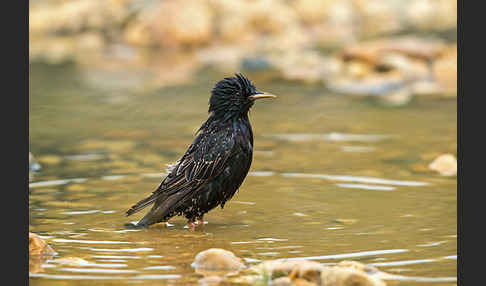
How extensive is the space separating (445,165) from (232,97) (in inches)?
156

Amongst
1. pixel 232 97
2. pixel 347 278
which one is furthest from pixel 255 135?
pixel 347 278

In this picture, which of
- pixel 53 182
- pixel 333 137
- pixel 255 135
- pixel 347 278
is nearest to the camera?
pixel 347 278

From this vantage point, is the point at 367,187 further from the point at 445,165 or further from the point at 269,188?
the point at 445,165

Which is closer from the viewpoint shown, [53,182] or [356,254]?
[356,254]

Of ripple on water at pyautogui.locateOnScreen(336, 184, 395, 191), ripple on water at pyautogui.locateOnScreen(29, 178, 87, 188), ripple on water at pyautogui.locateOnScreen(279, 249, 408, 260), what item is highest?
ripple on water at pyautogui.locateOnScreen(29, 178, 87, 188)

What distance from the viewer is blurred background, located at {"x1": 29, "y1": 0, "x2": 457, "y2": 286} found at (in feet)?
27.7

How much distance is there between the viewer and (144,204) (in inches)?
368

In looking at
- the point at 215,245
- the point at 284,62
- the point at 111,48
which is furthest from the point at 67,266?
the point at 111,48

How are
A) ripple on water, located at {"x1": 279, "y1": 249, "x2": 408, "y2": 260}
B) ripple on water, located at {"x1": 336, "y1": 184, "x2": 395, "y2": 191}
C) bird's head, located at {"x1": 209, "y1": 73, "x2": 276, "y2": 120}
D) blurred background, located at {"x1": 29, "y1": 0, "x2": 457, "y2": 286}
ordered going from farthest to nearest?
ripple on water, located at {"x1": 336, "y1": 184, "x2": 395, "y2": 191}, bird's head, located at {"x1": 209, "y1": 73, "x2": 276, "y2": 120}, blurred background, located at {"x1": 29, "y1": 0, "x2": 457, "y2": 286}, ripple on water, located at {"x1": 279, "y1": 249, "x2": 408, "y2": 260}

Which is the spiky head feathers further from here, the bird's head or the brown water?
the brown water

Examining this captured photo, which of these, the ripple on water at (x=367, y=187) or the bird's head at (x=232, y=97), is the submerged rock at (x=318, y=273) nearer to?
the bird's head at (x=232, y=97)

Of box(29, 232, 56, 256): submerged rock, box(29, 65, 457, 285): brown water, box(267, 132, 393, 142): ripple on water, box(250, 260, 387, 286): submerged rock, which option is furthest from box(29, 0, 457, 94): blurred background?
box(250, 260, 387, 286): submerged rock

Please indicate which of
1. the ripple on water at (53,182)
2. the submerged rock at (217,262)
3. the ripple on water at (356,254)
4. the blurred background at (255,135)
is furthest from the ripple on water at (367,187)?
the submerged rock at (217,262)

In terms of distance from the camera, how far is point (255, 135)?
14664 mm
